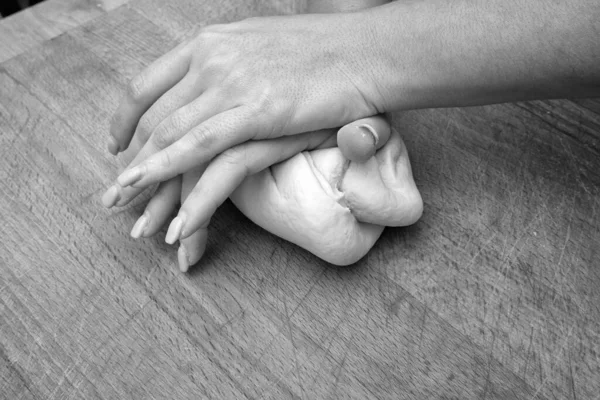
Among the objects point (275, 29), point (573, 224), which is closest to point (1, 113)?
point (275, 29)

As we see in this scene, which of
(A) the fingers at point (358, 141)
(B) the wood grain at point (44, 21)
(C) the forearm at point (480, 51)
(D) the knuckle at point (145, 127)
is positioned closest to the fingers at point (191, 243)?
(D) the knuckle at point (145, 127)

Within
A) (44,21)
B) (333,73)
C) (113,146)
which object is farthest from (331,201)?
(44,21)

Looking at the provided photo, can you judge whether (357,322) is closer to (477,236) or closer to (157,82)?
(477,236)

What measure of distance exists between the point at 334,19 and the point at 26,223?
0.72 meters

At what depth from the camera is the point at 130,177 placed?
35.9 inches

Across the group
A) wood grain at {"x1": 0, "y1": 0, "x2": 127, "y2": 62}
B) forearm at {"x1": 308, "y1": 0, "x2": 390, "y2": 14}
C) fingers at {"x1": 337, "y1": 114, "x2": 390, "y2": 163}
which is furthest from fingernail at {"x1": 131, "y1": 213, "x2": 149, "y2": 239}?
wood grain at {"x1": 0, "y1": 0, "x2": 127, "y2": 62}

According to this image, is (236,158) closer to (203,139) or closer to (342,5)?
(203,139)

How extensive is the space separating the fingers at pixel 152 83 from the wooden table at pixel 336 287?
0.55ft

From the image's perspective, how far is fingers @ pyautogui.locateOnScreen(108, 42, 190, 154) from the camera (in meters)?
1.05

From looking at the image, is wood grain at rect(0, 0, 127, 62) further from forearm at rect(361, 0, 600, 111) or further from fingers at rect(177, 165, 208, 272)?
forearm at rect(361, 0, 600, 111)

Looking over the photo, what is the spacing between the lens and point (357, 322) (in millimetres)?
969

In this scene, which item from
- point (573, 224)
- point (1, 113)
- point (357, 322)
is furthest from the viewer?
point (1, 113)

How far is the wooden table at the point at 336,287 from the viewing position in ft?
3.00

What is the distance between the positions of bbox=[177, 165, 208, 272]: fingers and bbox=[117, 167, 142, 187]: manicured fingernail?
11cm
